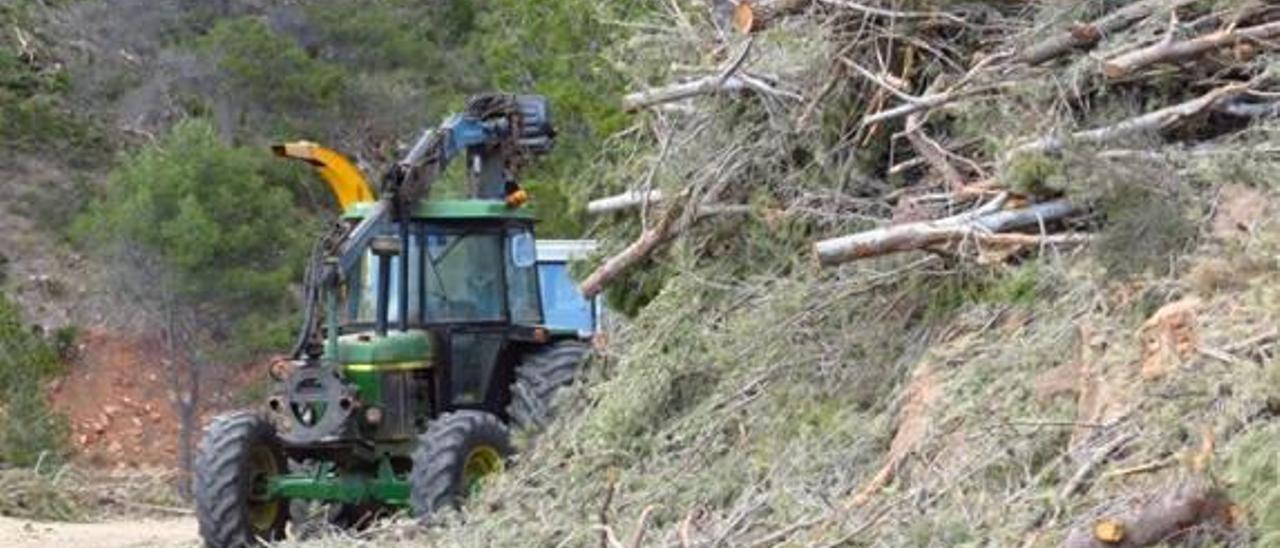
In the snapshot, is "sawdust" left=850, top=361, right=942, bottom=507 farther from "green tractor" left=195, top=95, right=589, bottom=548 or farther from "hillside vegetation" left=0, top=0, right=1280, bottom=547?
"green tractor" left=195, top=95, right=589, bottom=548

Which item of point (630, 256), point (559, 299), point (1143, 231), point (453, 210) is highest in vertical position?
point (1143, 231)

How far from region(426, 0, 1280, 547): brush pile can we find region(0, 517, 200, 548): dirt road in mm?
5901

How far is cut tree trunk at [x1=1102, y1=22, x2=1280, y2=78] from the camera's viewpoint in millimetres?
7852

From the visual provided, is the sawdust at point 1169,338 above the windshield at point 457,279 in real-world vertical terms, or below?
above

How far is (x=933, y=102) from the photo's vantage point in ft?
28.4

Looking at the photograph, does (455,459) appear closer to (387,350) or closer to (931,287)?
(387,350)

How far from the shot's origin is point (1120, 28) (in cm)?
839

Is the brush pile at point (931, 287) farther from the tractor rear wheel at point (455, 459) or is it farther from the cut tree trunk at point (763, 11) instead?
the tractor rear wheel at point (455, 459)

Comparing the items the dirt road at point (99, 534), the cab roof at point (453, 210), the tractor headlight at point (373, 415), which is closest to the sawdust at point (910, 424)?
the tractor headlight at point (373, 415)

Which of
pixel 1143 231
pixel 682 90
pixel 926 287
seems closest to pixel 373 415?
pixel 682 90

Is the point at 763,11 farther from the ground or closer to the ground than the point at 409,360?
farther from the ground

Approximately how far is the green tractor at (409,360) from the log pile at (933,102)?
1960 mm

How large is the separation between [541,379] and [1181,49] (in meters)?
5.46

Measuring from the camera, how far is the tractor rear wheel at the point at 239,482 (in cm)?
1179
